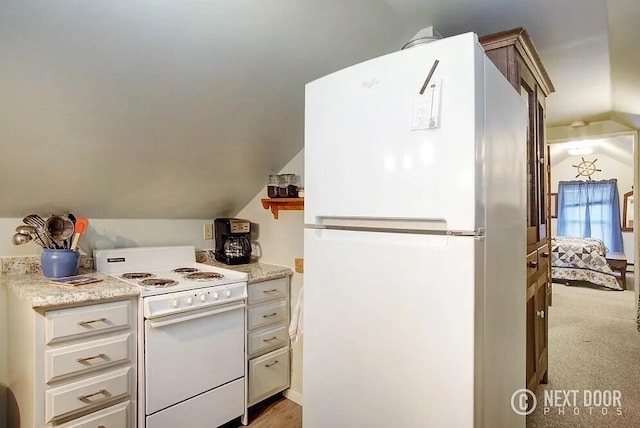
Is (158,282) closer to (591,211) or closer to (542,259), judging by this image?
(542,259)

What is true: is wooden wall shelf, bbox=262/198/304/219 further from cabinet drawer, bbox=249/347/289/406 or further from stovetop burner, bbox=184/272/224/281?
cabinet drawer, bbox=249/347/289/406

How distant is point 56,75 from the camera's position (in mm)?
1457

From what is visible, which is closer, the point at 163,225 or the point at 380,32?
the point at 380,32

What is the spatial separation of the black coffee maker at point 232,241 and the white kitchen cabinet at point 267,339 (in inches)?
14.7

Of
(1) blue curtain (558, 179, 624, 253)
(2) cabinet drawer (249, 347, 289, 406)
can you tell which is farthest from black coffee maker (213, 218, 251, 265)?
(1) blue curtain (558, 179, 624, 253)

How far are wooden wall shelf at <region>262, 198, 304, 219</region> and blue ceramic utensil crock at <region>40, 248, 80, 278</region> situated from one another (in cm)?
117

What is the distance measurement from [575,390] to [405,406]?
83.8 inches

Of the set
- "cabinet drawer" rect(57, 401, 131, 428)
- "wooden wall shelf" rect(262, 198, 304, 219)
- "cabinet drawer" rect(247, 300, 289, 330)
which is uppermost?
"wooden wall shelf" rect(262, 198, 304, 219)

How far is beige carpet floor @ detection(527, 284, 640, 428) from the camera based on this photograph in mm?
2133

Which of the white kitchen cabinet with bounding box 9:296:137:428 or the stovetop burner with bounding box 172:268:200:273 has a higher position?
the stovetop burner with bounding box 172:268:200:273

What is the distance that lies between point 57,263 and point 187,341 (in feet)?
2.44

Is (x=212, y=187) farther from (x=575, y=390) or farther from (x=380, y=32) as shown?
(x=575, y=390)

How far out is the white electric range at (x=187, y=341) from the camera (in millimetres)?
1749

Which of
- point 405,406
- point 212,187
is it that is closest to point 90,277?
point 212,187
